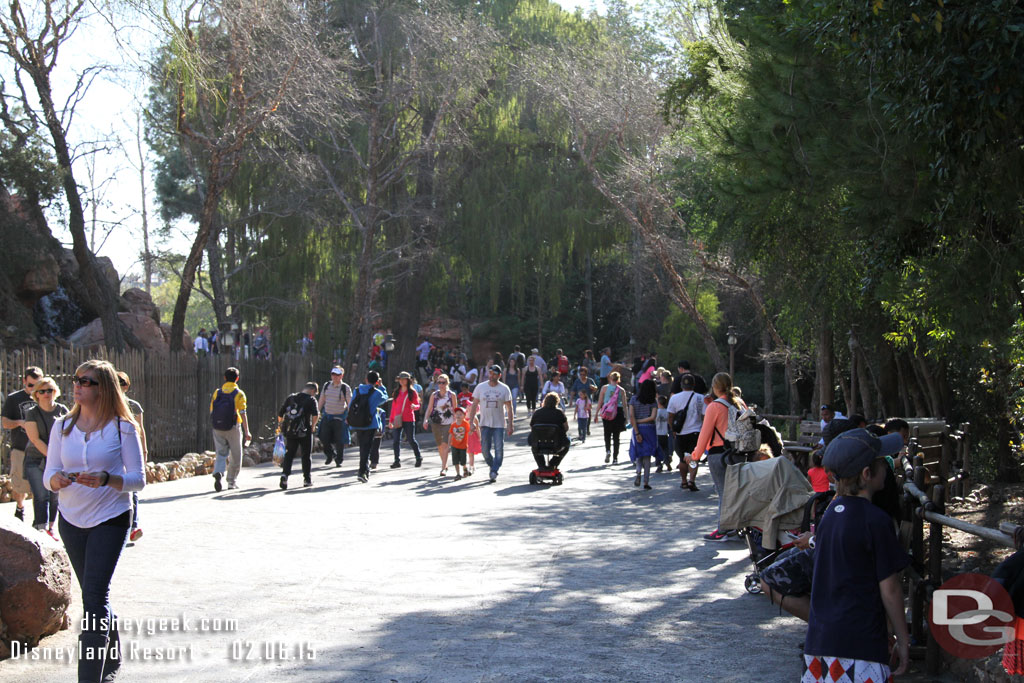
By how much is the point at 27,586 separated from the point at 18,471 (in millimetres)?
4547

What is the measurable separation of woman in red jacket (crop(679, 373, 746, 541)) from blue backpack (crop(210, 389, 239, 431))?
21.5ft

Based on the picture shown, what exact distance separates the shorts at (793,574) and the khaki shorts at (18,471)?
306 inches

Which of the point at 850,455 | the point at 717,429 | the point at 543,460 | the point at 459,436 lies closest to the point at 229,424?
the point at 459,436

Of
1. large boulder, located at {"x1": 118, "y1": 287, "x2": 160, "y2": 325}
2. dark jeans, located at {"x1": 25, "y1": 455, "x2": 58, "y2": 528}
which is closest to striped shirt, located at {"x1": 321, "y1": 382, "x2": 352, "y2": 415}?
dark jeans, located at {"x1": 25, "y1": 455, "x2": 58, "y2": 528}

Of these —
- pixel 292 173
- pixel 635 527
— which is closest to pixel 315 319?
pixel 292 173

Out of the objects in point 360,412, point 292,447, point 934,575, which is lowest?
point 934,575

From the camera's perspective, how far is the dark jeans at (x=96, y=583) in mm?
5164

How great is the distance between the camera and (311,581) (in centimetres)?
846

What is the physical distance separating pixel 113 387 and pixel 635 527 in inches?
280

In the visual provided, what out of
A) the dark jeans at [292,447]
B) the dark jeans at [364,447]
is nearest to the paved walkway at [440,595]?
the dark jeans at [292,447]

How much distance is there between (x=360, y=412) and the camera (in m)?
16.6

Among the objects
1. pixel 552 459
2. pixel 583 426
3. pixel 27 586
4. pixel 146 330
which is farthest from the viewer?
pixel 146 330

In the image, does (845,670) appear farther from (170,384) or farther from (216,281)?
(216,281)

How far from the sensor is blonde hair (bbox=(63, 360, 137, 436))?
17.8 feet
